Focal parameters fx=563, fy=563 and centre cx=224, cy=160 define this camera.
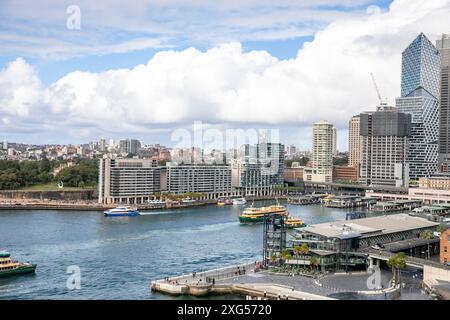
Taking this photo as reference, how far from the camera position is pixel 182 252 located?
6812 millimetres

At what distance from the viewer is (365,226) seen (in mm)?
6648

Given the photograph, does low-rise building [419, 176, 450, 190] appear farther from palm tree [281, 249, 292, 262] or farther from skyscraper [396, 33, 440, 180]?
palm tree [281, 249, 292, 262]

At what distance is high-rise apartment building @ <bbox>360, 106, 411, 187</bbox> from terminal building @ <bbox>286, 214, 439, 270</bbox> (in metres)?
12.7

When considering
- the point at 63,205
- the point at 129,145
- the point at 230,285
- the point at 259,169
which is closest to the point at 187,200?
the point at 63,205

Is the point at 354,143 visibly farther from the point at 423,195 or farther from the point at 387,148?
the point at 423,195

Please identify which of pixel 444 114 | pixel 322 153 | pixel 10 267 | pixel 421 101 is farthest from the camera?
pixel 444 114

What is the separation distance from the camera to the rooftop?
19.9ft

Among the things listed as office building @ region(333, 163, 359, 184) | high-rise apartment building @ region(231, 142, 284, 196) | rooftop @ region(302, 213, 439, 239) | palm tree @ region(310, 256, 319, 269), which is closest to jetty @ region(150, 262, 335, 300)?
palm tree @ region(310, 256, 319, 269)

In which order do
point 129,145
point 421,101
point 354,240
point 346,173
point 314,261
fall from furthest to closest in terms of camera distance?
1. point 346,173
2. point 129,145
3. point 421,101
4. point 354,240
5. point 314,261

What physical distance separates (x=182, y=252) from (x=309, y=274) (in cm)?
205

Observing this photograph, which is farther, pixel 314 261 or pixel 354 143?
pixel 354 143

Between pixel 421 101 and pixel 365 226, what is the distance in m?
16.8
